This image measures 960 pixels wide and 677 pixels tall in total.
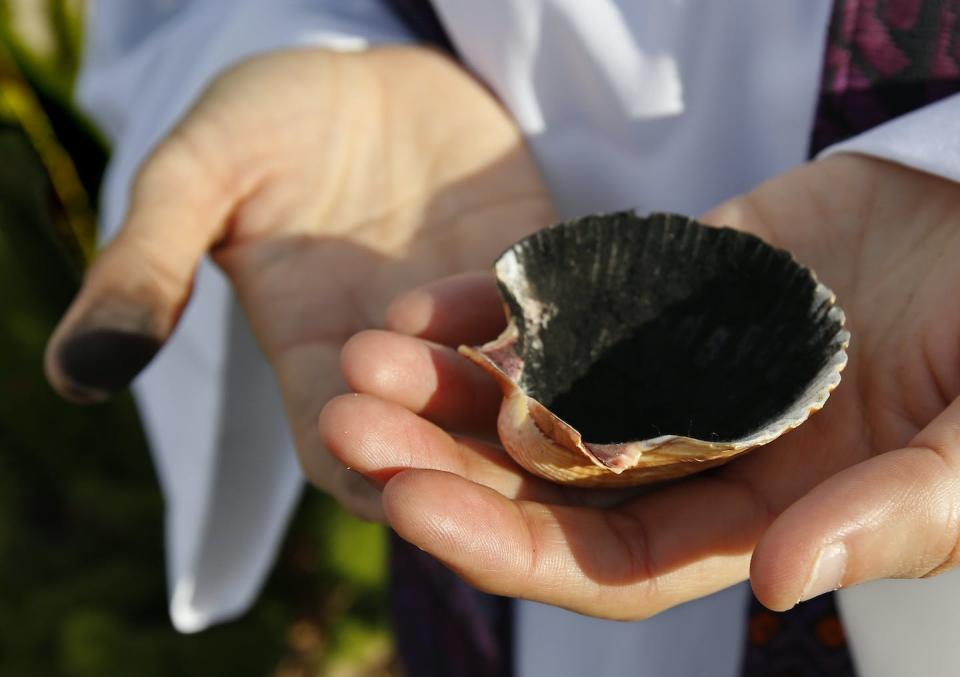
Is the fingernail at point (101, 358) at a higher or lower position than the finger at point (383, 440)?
lower

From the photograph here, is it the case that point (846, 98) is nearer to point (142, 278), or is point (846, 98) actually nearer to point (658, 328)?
point (658, 328)

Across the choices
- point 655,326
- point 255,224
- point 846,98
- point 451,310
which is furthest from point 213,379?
point 846,98

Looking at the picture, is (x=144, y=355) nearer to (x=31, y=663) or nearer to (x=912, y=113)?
(x=912, y=113)

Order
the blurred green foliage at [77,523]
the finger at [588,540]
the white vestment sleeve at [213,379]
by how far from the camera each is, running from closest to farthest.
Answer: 1. the finger at [588,540]
2. the white vestment sleeve at [213,379]
3. the blurred green foliage at [77,523]

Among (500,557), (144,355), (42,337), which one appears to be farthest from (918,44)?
(42,337)

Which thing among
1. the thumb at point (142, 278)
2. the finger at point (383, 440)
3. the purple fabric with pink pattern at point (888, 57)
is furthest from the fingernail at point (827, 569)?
the thumb at point (142, 278)

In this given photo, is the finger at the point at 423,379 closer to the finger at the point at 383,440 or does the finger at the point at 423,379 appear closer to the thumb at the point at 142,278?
the finger at the point at 383,440

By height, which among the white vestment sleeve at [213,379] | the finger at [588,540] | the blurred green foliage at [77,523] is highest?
the finger at [588,540]
